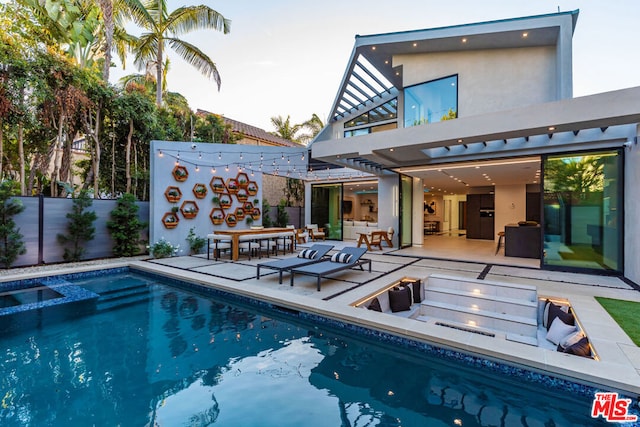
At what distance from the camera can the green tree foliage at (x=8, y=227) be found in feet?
24.2

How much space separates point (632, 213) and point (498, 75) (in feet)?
16.5

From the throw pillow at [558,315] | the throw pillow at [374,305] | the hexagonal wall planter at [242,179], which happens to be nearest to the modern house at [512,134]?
the throw pillow at [558,315]

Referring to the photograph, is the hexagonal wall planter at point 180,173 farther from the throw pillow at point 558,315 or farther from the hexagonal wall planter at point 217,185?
the throw pillow at point 558,315

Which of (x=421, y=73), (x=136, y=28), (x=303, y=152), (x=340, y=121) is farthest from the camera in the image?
(x=340, y=121)

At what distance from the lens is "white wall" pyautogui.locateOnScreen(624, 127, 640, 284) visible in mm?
6027

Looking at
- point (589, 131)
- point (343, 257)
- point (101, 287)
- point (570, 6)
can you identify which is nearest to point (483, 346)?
point (343, 257)

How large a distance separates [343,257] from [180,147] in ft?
23.3

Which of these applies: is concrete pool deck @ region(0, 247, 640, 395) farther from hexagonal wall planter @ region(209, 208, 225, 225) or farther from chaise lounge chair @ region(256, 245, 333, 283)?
hexagonal wall planter @ region(209, 208, 225, 225)

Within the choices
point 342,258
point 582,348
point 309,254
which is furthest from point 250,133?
point 582,348

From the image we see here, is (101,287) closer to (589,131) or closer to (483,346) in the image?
(483,346)

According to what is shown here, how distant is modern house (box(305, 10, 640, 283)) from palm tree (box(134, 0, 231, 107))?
18.6 ft

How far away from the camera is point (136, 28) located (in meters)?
12.1

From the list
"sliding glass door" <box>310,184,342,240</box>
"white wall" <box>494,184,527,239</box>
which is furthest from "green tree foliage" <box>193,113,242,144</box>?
"white wall" <box>494,184,527,239</box>

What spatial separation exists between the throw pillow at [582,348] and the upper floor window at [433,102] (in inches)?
283
